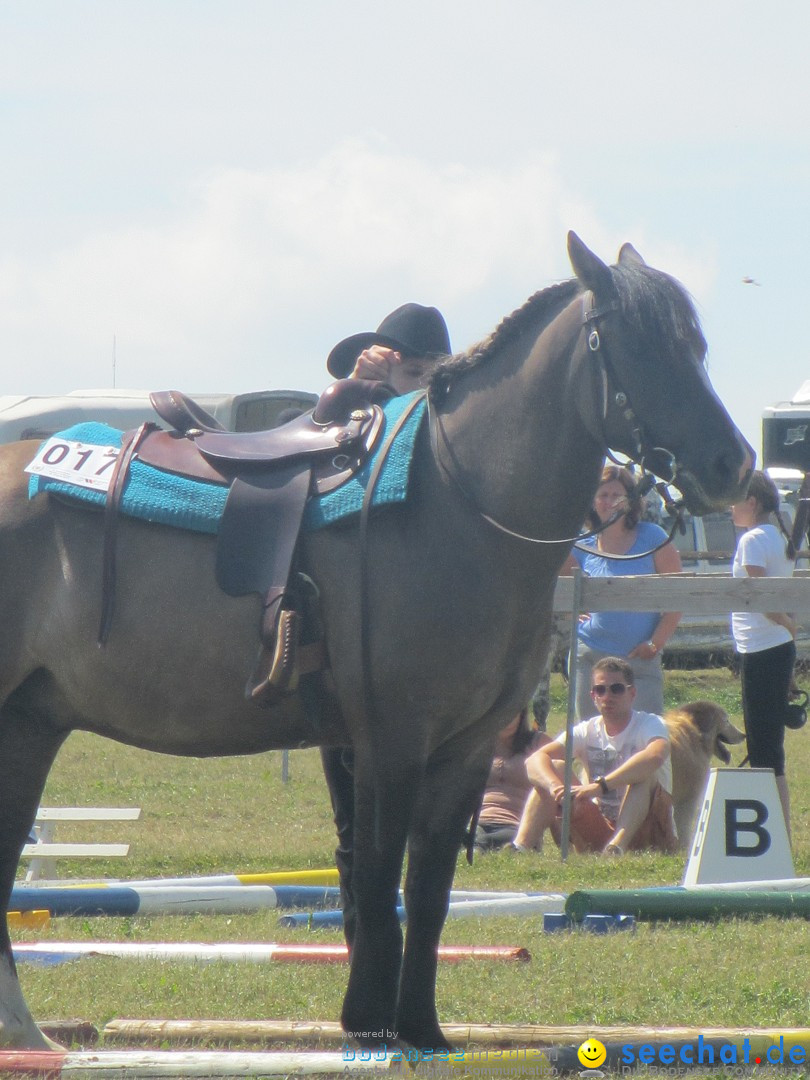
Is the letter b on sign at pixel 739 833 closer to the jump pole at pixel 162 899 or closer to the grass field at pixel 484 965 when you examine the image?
the grass field at pixel 484 965

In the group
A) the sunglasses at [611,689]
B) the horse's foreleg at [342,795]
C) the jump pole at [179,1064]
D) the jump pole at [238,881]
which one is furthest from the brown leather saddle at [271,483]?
the sunglasses at [611,689]

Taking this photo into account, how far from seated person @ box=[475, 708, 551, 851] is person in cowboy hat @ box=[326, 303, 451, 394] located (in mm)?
4114

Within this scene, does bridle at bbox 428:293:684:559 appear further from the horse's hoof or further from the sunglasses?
the sunglasses

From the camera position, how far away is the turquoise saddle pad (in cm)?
392

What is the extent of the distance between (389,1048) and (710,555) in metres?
16.7

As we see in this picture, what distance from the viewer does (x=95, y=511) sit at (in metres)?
4.12

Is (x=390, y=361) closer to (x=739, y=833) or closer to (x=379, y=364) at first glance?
(x=379, y=364)

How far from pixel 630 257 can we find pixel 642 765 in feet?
15.3

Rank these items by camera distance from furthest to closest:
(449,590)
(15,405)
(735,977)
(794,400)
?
(794,400)
(15,405)
(735,977)
(449,590)

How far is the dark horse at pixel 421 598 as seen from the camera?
3.79 metres

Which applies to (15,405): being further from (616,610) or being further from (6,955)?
(6,955)

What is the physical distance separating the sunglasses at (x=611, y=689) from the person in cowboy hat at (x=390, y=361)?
11.1 feet

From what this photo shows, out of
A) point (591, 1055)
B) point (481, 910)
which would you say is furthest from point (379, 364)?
point (481, 910)

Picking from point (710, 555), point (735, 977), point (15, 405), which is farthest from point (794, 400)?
point (735, 977)
